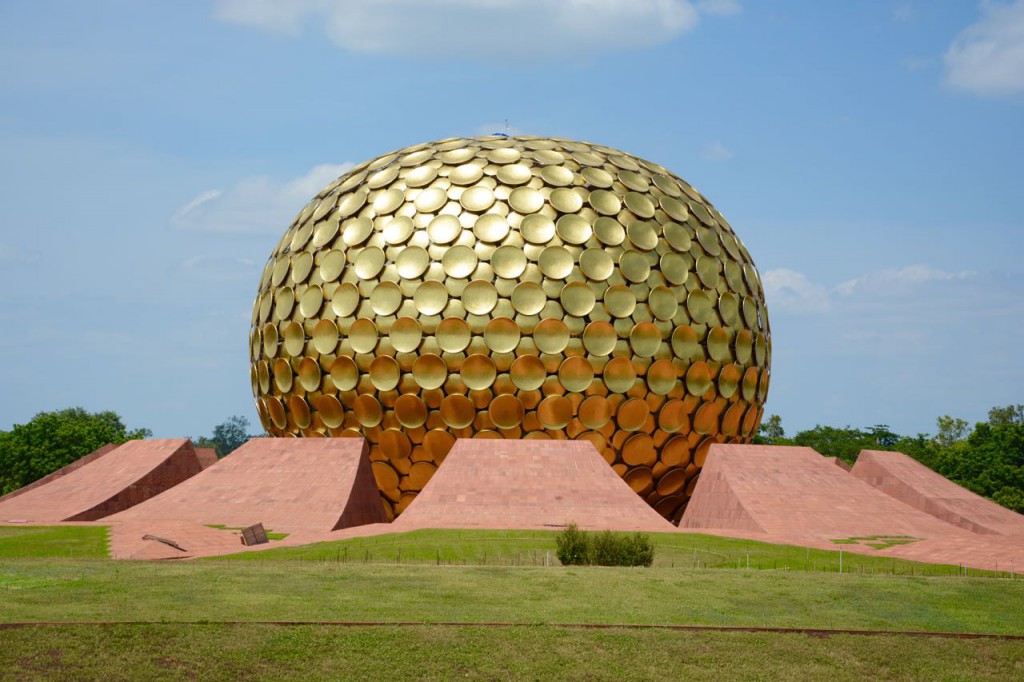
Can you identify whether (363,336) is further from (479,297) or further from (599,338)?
(599,338)

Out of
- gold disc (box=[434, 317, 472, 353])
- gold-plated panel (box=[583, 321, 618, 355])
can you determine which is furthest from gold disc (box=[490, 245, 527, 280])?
gold-plated panel (box=[583, 321, 618, 355])

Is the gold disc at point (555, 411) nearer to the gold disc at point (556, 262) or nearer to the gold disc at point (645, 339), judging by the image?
the gold disc at point (645, 339)

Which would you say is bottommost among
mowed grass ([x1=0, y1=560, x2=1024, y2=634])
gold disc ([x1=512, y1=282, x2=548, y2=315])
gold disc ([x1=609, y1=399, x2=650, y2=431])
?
mowed grass ([x1=0, y1=560, x2=1024, y2=634])

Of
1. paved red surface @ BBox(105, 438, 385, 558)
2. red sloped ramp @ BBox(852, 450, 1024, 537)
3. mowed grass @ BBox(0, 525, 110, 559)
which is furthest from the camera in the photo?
red sloped ramp @ BBox(852, 450, 1024, 537)

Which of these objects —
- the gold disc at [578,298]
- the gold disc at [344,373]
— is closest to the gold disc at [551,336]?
the gold disc at [578,298]

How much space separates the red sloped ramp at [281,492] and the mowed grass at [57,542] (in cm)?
102

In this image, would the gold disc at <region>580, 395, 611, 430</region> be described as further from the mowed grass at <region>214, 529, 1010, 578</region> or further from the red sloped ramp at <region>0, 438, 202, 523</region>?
the red sloped ramp at <region>0, 438, 202, 523</region>

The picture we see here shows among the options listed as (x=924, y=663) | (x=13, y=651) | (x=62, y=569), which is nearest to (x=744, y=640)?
(x=924, y=663)

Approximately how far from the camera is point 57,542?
2012cm

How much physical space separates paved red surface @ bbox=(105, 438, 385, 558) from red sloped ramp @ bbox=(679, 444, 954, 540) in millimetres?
7508

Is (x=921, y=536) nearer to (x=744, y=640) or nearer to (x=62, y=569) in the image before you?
(x=744, y=640)

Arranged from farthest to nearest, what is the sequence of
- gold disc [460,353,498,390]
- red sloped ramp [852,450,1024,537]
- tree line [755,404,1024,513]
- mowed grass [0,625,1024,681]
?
tree line [755,404,1024,513] → gold disc [460,353,498,390] → red sloped ramp [852,450,1024,537] → mowed grass [0,625,1024,681]

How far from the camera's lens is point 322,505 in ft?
75.7

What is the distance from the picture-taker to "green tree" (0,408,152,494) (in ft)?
148
